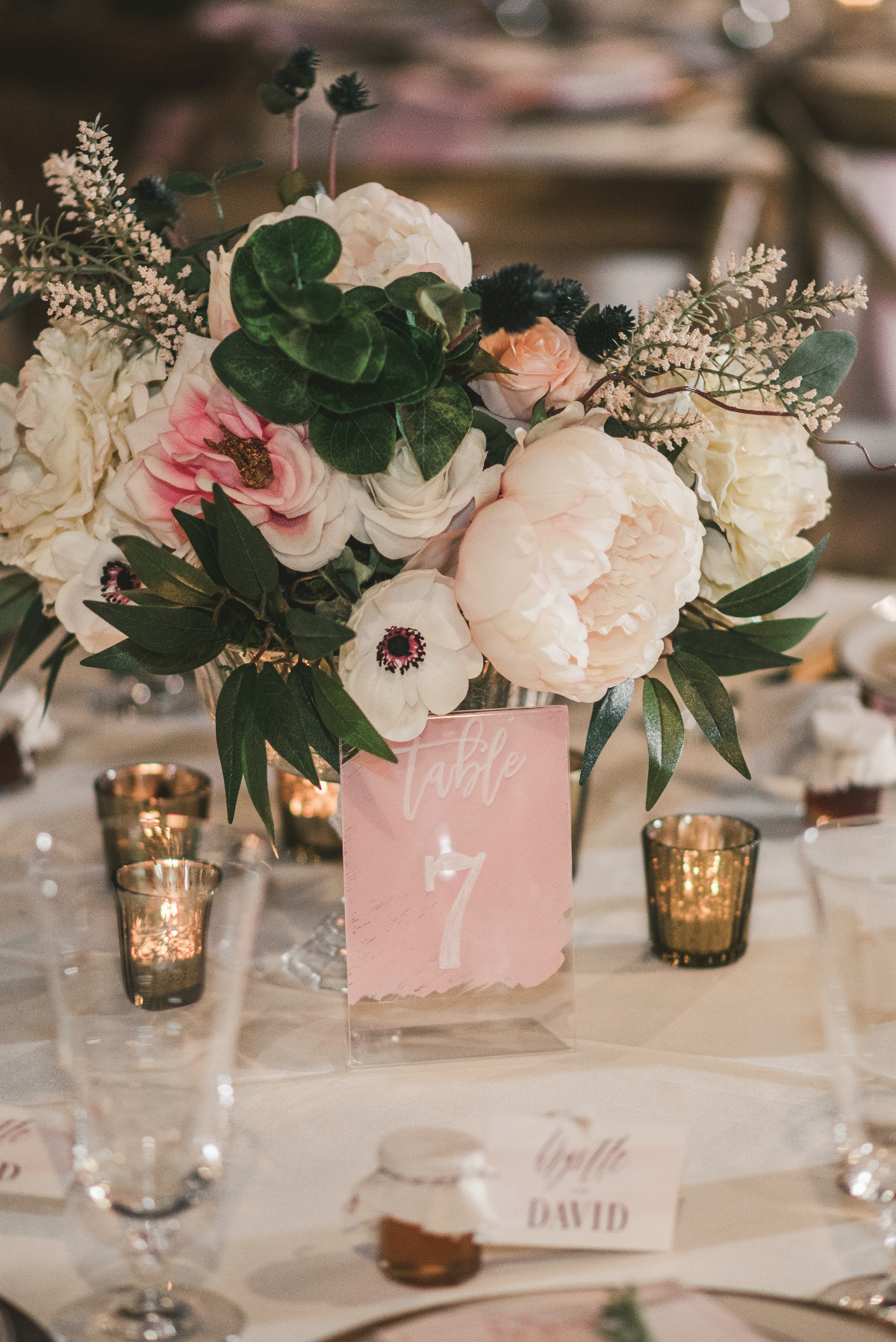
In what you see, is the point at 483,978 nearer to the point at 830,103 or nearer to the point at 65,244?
the point at 65,244

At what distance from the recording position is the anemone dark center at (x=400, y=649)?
700mm

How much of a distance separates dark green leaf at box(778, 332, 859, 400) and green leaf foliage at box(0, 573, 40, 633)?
0.55m

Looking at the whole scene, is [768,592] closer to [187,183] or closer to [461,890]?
[461,890]

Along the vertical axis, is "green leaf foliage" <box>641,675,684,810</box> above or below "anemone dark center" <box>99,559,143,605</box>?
below

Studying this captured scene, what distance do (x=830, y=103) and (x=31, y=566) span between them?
12.3ft

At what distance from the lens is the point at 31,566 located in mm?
815

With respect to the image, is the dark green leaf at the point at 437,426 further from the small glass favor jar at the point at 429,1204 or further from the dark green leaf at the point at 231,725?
the small glass favor jar at the point at 429,1204

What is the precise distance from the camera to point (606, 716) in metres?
0.79

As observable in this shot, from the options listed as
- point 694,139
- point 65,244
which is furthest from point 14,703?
point 694,139

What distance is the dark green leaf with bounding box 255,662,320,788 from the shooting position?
2.36 feet

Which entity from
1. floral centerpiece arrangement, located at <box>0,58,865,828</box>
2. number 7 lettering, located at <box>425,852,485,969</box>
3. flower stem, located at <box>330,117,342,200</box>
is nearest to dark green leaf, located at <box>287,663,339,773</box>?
floral centerpiece arrangement, located at <box>0,58,865,828</box>

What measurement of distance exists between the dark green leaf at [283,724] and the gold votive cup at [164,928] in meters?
0.08

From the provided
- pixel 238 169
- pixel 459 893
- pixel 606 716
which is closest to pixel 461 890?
pixel 459 893

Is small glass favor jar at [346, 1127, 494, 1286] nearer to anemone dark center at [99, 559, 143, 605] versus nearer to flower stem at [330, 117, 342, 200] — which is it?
anemone dark center at [99, 559, 143, 605]
